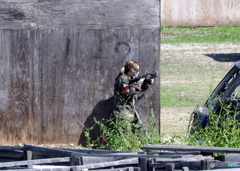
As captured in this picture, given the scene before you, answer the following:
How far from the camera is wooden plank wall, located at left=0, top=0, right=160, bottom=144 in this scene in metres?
8.70

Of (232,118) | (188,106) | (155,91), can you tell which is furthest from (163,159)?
(188,106)

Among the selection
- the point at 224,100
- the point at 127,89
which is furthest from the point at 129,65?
the point at 224,100

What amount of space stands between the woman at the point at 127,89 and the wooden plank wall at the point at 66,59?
0.34 m

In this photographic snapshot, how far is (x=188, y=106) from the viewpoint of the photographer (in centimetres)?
1266

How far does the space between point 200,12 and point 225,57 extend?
19.0 feet

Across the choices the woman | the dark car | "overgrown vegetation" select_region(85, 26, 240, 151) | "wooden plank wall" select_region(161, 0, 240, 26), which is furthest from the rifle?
"wooden plank wall" select_region(161, 0, 240, 26)

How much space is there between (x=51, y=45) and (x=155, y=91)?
1.79 meters

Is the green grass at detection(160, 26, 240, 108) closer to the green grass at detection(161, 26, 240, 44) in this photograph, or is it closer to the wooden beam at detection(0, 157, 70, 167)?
the green grass at detection(161, 26, 240, 44)

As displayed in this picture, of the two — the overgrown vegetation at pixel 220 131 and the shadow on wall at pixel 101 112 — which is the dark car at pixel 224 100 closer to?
the overgrown vegetation at pixel 220 131

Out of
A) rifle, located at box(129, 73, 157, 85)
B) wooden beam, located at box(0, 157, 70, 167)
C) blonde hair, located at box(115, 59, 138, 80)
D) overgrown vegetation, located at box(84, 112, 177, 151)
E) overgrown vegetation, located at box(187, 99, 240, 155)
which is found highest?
blonde hair, located at box(115, 59, 138, 80)

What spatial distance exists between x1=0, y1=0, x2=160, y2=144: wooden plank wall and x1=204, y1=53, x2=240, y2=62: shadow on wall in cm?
1110

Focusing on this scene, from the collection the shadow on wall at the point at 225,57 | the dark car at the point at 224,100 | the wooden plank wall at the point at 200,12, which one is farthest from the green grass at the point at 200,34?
the dark car at the point at 224,100

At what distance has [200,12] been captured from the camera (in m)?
25.4

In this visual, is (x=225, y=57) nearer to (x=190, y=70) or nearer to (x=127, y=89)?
(x=190, y=70)
